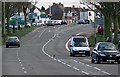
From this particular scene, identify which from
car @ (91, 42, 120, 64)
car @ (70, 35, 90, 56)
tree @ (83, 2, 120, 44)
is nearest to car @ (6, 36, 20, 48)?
tree @ (83, 2, 120, 44)

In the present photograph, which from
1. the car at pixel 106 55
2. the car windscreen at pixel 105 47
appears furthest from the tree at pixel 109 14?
the car at pixel 106 55

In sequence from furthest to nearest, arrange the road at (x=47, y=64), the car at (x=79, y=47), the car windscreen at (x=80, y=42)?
the car windscreen at (x=80, y=42) < the car at (x=79, y=47) < the road at (x=47, y=64)

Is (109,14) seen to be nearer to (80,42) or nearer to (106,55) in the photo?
(80,42)

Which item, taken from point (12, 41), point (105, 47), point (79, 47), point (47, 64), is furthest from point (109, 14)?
point (47, 64)

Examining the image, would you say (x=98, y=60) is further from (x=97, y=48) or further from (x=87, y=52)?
(x=87, y=52)

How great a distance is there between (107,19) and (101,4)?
9.08 ft

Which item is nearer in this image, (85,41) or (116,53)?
(116,53)

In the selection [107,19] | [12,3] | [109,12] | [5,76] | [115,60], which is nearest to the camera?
[5,76]

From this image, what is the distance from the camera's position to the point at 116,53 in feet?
122

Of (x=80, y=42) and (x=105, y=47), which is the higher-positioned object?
(x=105, y=47)

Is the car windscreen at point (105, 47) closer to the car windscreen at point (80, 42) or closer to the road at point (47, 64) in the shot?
the road at point (47, 64)

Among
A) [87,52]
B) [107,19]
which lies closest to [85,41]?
[87,52]

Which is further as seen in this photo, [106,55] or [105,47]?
[105,47]

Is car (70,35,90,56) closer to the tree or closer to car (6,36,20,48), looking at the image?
the tree
